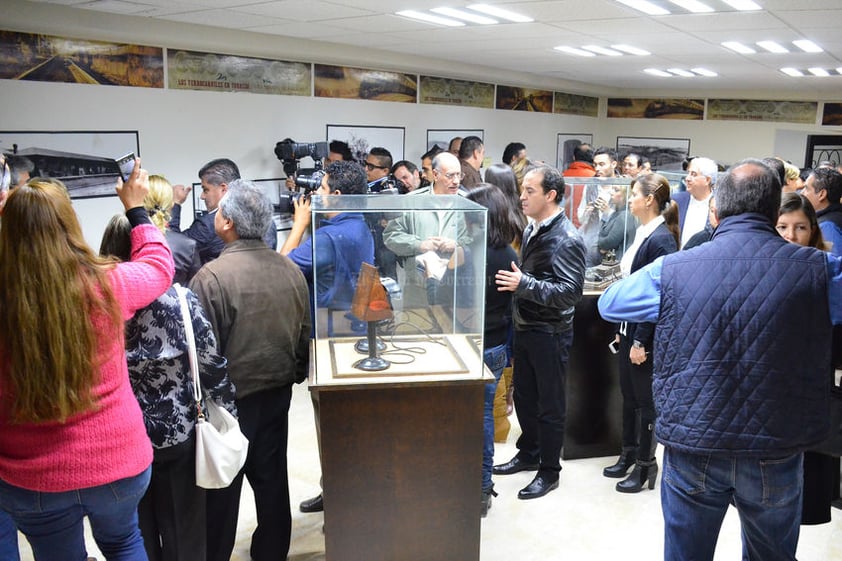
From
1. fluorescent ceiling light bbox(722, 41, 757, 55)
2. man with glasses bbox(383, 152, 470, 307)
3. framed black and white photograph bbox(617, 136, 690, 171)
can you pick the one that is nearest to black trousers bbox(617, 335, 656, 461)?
man with glasses bbox(383, 152, 470, 307)

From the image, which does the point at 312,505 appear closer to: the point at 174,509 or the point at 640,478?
the point at 174,509

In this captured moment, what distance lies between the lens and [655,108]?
1280 centimetres

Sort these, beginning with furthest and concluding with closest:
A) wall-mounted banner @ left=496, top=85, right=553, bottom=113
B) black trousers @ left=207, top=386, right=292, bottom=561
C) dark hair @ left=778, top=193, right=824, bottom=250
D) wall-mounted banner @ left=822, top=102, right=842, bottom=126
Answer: wall-mounted banner @ left=822, top=102, right=842, bottom=126 < wall-mounted banner @ left=496, top=85, right=553, bottom=113 < dark hair @ left=778, top=193, right=824, bottom=250 < black trousers @ left=207, top=386, right=292, bottom=561

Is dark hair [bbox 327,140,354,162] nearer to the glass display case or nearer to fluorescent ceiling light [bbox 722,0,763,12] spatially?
fluorescent ceiling light [bbox 722,0,763,12]

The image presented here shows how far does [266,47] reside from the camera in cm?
573

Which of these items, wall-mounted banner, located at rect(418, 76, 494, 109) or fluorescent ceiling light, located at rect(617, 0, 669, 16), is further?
wall-mounted banner, located at rect(418, 76, 494, 109)

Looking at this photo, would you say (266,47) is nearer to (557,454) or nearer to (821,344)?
(557,454)

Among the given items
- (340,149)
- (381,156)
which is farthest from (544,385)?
(340,149)

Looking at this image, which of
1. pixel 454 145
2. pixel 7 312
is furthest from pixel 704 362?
pixel 454 145

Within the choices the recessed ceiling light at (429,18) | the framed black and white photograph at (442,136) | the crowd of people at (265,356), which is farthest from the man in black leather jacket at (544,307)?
the framed black and white photograph at (442,136)

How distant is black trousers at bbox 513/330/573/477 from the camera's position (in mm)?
3322

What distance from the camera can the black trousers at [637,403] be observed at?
129 inches

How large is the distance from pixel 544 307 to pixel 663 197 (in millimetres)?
845

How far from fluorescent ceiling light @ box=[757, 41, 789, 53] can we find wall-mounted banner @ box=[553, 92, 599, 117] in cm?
516
